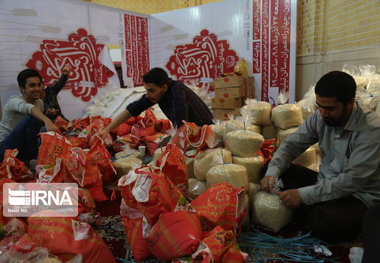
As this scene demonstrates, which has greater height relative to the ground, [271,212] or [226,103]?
[226,103]

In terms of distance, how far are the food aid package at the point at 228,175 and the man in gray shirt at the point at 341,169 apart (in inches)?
8.9

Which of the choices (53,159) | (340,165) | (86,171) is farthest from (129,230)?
(340,165)

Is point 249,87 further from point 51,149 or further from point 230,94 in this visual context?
point 51,149

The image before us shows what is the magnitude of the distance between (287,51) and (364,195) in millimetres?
3631

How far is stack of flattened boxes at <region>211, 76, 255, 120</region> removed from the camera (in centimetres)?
452

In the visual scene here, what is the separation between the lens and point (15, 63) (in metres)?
4.07

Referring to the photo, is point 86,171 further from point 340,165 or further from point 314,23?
point 314,23

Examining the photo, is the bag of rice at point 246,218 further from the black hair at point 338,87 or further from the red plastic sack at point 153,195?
the black hair at point 338,87

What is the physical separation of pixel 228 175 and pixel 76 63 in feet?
13.8

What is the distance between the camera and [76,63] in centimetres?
482

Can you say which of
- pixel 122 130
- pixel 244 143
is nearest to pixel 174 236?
pixel 244 143

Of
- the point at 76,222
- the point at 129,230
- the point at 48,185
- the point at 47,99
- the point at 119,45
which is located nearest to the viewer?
the point at 76,222

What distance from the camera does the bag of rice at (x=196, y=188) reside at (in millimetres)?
1756

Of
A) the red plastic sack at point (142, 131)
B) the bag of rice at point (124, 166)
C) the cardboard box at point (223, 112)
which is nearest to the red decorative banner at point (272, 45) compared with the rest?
the cardboard box at point (223, 112)
